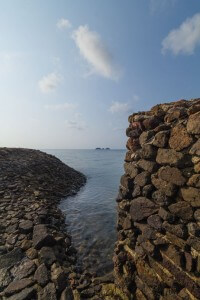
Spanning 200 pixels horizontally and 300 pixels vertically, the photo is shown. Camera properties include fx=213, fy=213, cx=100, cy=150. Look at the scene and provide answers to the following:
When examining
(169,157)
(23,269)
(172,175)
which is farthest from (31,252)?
(169,157)

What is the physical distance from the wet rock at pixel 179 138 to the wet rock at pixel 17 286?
5.44 meters

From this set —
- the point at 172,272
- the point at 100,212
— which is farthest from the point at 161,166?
the point at 100,212

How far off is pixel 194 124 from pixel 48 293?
18.1 feet

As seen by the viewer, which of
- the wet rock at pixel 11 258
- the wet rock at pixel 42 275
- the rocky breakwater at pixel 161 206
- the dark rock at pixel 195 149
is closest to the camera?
the dark rock at pixel 195 149

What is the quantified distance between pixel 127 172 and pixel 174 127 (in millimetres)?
2044

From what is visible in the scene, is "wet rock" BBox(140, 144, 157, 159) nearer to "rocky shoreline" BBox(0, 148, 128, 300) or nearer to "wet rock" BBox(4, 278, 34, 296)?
"rocky shoreline" BBox(0, 148, 128, 300)

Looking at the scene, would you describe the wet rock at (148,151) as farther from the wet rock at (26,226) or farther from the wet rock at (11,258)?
the wet rock at (26,226)

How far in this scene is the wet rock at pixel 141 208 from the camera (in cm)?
489

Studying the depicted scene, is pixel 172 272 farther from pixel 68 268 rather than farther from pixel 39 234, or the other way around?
pixel 39 234

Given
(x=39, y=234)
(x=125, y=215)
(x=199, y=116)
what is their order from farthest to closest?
1. (x=39, y=234)
2. (x=125, y=215)
3. (x=199, y=116)

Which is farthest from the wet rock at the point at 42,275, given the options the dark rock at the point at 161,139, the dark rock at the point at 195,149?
the dark rock at the point at 195,149

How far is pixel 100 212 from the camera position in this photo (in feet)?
48.4

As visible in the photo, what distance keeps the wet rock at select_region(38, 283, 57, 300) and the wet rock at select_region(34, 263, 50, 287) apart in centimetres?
18

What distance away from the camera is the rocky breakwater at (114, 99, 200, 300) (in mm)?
A: 3945
